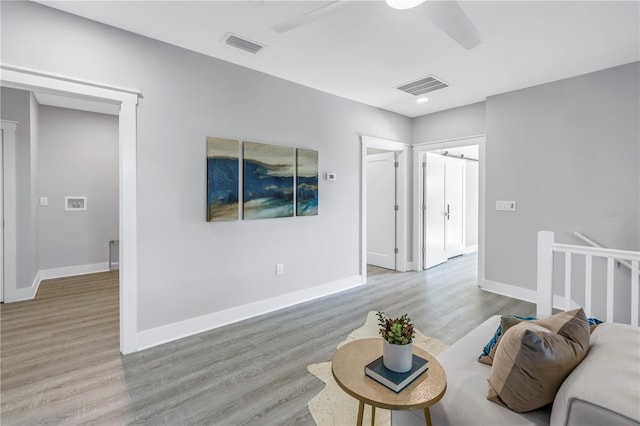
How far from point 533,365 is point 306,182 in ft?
9.78

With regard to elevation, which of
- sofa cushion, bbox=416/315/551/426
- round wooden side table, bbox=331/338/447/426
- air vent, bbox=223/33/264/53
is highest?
air vent, bbox=223/33/264/53

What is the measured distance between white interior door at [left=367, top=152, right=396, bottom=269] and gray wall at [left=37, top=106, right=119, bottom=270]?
181 inches

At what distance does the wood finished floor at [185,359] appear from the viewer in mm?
1888

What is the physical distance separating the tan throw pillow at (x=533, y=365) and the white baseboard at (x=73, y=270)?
604 centimetres

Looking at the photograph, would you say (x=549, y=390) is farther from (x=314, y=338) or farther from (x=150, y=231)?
(x=150, y=231)

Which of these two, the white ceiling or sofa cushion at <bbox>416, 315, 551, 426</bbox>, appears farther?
the white ceiling

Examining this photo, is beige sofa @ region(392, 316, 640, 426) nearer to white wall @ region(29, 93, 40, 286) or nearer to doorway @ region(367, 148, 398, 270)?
doorway @ region(367, 148, 398, 270)

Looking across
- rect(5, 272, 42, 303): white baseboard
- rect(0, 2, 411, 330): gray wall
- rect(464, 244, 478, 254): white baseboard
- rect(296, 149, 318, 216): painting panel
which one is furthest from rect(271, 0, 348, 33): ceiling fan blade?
rect(464, 244, 478, 254): white baseboard

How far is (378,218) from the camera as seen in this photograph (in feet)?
18.5

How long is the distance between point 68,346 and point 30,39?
2456 mm

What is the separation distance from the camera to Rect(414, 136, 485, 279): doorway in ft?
16.0

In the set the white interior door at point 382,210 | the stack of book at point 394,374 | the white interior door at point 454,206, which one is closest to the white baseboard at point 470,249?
the white interior door at point 454,206

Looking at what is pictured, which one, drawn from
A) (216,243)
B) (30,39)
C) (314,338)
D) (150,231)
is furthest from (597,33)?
(30,39)

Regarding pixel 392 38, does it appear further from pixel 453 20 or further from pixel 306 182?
pixel 306 182
